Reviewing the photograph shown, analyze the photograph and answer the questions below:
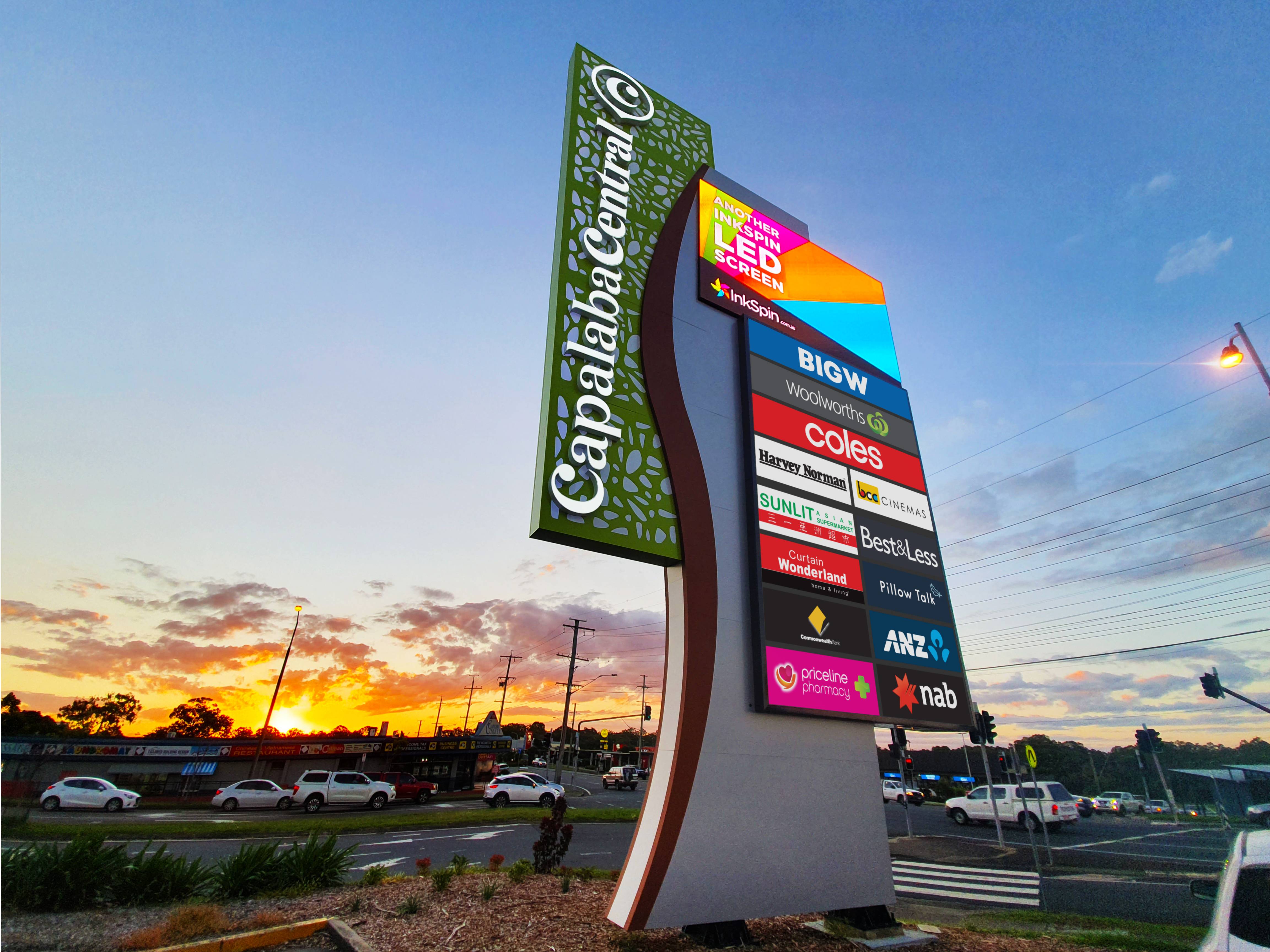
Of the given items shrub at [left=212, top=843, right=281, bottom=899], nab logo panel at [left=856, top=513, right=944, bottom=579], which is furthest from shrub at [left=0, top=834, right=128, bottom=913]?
nab logo panel at [left=856, top=513, right=944, bottom=579]

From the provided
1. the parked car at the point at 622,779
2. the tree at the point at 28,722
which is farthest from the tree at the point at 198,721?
the parked car at the point at 622,779

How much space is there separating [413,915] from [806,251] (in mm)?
13951

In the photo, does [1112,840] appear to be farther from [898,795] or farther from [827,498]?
[827,498]

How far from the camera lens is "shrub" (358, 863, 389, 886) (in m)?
9.23

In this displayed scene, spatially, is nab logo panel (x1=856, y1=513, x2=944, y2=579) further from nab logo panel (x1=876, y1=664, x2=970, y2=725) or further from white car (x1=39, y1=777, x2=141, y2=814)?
white car (x1=39, y1=777, x2=141, y2=814)

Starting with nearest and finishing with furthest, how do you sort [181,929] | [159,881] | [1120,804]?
[181,929], [159,881], [1120,804]

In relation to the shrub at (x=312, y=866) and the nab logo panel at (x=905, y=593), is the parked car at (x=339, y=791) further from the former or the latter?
the nab logo panel at (x=905, y=593)

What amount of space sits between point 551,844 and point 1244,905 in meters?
10.2

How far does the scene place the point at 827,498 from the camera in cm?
1021

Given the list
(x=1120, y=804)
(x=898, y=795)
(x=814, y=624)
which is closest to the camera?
(x=814, y=624)

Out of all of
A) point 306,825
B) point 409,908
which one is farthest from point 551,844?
point 306,825

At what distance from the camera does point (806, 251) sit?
13.4 m

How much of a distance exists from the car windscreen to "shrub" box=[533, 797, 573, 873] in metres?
9.54

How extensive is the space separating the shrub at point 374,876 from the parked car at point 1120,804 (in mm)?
44109
